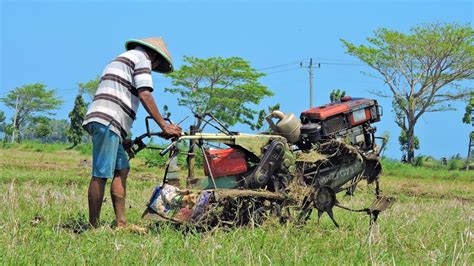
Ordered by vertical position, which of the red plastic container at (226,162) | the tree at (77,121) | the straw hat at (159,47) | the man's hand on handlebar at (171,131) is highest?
the tree at (77,121)

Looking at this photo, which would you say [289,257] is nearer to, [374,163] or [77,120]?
[374,163]

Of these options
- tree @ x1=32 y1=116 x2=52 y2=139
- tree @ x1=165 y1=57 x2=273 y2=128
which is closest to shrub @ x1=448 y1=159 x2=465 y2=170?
tree @ x1=165 y1=57 x2=273 y2=128

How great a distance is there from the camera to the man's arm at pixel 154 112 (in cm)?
485

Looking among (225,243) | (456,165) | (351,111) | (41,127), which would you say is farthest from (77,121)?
(225,243)

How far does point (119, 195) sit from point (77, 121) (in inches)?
1672

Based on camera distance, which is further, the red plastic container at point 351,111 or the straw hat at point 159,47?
the red plastic container at point 351,111

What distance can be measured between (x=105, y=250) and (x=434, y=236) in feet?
8.88

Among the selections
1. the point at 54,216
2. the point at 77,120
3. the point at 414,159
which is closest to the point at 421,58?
the point at 414,159

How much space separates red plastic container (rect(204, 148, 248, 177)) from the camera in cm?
515

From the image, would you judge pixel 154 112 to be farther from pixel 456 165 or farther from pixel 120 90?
pixel 456 165

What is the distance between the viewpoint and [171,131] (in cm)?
485

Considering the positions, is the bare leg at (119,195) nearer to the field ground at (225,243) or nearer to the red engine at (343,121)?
the field ground at (225,243)

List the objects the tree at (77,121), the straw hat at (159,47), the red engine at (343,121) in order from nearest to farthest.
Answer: the straw hat at (159,47) < the red engine at (343,121) < the tree at (77,121)

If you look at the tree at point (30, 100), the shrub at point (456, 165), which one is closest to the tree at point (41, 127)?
the tree at point (30, 100)
